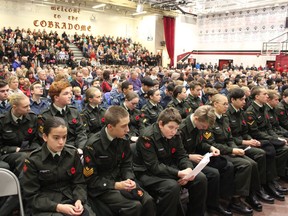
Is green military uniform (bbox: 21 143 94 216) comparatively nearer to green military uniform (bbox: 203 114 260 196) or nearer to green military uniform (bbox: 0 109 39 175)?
green military uniform (bbox: 0 109 39 175)

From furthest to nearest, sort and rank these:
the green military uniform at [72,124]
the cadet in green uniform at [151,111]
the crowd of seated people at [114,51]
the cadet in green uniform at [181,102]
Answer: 1. the crowd of seated people at [114,51]
2. the cadet in green uniform at [181,102]
3. the cadet in green uniform at [151,111]
4. the green military uniform at [72,124]

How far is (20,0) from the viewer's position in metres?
17.0

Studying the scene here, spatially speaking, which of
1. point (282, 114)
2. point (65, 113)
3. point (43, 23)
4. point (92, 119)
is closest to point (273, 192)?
point (282, 114)

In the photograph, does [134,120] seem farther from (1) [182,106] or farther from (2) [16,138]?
(2) [16,138]

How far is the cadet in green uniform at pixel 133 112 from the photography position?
3.86 m

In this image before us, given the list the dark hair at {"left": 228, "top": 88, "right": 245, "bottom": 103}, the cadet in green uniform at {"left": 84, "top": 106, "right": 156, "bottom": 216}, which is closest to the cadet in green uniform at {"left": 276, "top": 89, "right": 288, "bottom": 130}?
the dark hair at {"left": 228, "top": 88, "right": 245, "bottom": 103}

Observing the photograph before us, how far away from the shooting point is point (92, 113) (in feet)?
12.2

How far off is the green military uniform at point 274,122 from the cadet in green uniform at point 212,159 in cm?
148

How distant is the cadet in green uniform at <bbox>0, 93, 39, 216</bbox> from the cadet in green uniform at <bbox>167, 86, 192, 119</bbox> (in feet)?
8.16

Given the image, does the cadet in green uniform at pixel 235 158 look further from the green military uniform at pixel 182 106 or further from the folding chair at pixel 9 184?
the folding chair at pixel 9 184

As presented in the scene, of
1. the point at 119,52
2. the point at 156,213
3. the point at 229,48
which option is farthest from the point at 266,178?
the point at 229,48

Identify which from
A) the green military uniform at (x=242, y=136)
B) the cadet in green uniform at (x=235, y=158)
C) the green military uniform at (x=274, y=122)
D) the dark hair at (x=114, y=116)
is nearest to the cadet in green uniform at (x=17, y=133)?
the dark hair at (x=114, y=116)

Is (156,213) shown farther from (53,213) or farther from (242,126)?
(242,126)

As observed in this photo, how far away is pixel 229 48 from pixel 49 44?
44.0 feet
